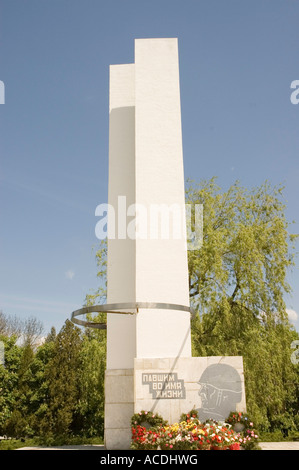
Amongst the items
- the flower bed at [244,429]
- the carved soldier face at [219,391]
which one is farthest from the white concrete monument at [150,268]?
the flower bed at [244,429]

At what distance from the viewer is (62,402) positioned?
850 inches

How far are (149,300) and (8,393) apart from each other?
15.1 m

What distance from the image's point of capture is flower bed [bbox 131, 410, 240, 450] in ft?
29.4

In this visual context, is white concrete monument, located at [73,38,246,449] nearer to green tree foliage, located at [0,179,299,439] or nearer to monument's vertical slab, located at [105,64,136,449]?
monument's vertical slab, located at [105,64,136,449]

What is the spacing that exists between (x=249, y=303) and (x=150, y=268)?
670 centimetres

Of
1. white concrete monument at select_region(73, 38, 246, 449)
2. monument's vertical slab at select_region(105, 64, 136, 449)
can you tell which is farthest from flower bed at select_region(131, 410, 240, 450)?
monument's vertical slab at select_region(105, 64, 136, 449)

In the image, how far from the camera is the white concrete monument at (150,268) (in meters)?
10.9

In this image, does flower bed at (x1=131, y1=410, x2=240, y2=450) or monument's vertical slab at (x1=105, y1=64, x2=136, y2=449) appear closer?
flower bed at (x1=131, y1=410, x2=240, y2=450)

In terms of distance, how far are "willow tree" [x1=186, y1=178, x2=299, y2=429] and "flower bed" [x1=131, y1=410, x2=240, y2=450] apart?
6001 millimetres

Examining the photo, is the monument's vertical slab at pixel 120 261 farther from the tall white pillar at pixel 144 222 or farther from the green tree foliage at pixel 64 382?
the green tree foliage at pixel 64 382

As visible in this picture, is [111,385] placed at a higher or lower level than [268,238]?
lower
